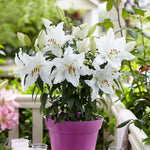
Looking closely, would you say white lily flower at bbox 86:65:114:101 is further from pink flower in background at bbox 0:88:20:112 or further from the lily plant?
pink flower in background at bbox 0:88:20:112

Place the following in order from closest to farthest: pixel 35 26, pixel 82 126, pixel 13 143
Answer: pixel 82 126
pixel 13 143
pixel 35 26

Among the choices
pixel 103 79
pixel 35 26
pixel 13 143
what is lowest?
pixel 13 143

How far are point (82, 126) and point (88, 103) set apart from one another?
0.25 ft

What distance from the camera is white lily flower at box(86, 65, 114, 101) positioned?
92cm

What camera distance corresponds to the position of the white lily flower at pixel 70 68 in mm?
902

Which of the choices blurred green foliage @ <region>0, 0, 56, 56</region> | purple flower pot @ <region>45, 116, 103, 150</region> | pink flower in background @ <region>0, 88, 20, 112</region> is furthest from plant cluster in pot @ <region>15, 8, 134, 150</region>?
blurred green foliage @ <region>0, 0, 56, 56</region>

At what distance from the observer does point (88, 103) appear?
1.04 meters

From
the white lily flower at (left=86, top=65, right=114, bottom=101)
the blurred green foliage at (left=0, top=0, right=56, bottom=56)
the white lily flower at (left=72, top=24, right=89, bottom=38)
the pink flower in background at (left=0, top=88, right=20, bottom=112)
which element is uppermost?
the blurred green foliage at (left=0, top=0, right=56, bottom=56)

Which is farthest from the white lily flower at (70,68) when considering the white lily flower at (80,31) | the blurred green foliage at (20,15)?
the blurred green foliage at (20,15)

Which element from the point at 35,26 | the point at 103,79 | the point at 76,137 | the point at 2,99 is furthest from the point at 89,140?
the point at 35,26

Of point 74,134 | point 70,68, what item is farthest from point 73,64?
point 74,134

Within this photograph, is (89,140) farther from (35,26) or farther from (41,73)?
(35,26)

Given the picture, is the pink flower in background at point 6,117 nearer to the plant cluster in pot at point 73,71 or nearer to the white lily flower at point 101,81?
the plant cluster in pot at point 73,71

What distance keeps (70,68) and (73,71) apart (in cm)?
1
